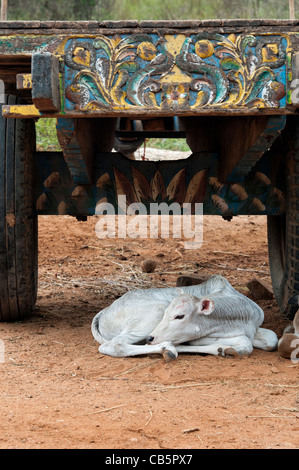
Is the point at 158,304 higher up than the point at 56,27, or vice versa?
the point at 56,27

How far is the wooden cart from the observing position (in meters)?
2.96

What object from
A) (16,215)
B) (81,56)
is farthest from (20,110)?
(16,215)

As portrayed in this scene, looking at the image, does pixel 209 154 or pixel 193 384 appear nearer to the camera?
pixel 193 384

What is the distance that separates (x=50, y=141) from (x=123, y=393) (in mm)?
8948

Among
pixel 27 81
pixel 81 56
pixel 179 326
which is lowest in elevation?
pixel 179 326

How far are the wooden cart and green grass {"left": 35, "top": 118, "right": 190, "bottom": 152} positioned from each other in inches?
232

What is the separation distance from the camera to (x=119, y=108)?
2971mm

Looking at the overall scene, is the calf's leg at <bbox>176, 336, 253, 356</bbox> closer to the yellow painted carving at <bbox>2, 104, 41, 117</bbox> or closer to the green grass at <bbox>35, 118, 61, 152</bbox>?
A: the yellow painted carving at <bbox>2, 104, 41, 117</bbox>

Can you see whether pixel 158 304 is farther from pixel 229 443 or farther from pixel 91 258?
pixel 91 258

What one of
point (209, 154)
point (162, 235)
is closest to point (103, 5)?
point (162, 235)

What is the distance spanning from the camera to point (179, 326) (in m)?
3.65

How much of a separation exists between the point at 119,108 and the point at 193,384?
132 cm

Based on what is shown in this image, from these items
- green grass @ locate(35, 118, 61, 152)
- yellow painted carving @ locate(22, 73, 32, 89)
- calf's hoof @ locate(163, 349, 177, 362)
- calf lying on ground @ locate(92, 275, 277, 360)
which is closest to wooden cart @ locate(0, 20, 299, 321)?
yellow painted carving @ locate(22, 73, 32, 89)

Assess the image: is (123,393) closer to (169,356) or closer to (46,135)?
(169,356)
